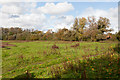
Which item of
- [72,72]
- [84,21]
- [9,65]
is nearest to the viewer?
[72,72]

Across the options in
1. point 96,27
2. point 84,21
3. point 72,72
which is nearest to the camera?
point 72,72

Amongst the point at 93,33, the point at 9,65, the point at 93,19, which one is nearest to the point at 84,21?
the point at 93,19


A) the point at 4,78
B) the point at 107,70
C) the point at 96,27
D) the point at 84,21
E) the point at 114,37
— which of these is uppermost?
the point at 84,21

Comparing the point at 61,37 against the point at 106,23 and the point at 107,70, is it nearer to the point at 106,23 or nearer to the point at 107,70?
the point at 106,23

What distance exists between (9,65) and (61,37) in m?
37.6

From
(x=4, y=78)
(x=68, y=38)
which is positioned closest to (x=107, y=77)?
(x=4, y=78)

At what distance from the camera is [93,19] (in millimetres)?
43438

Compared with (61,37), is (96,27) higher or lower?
higher

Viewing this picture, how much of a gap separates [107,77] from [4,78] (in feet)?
21.6

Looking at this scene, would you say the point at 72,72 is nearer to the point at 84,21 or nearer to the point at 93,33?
the point at 93,33

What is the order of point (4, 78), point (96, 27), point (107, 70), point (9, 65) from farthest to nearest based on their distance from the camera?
point (96, 27), point (9, 65), point (4, 78), point (107, 70)

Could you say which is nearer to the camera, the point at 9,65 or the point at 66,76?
the point at 66,76

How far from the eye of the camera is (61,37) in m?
47.4

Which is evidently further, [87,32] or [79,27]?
[79,27]
